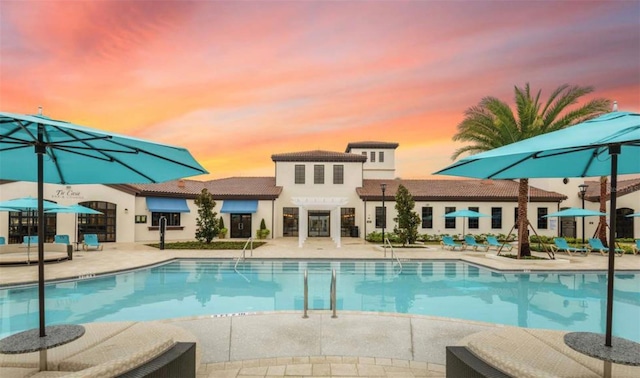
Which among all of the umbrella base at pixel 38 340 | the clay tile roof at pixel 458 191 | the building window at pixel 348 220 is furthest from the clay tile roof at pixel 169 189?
the umbrella base at pixel 38 340

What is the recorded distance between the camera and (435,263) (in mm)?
18641

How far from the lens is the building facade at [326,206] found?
2820 centimetres

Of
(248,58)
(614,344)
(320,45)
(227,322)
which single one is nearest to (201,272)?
(227,322)

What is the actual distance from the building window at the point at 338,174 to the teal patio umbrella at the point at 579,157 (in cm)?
2694

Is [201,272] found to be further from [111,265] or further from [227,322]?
[227,322]

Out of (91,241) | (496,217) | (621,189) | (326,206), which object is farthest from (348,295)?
(621,189)

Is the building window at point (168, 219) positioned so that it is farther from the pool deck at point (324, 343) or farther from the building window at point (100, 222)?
the pool deck at point (324, 343)

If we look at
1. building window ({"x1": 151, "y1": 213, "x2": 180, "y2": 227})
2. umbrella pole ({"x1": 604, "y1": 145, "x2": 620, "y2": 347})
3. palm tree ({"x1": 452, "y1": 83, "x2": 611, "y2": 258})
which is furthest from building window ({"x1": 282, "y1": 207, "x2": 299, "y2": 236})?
umbrella pole ({"x1": 604, "y1": 145, "x2": 620, "y2": 347})

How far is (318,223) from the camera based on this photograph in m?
33.5

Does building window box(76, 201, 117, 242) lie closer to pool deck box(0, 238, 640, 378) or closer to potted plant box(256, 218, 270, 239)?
potted plant box(256, 218, 270, 239)

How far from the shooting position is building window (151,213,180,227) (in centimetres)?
2906

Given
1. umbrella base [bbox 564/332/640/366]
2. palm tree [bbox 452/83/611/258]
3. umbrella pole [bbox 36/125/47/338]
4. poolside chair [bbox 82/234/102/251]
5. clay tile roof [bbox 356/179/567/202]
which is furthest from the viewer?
clay tile roof [bbox 356/179/567/202]

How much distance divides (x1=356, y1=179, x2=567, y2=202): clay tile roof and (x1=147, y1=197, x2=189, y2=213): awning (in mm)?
15891

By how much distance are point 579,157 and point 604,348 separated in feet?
10.6
